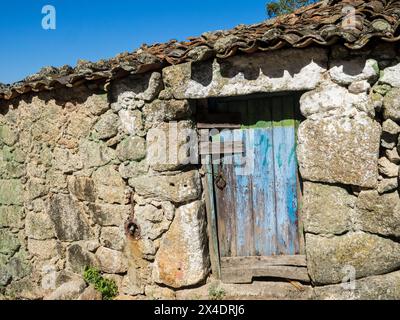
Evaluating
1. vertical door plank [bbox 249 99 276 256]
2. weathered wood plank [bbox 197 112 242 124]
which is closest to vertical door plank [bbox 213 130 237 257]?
weathered wood plank [bbox 197 112 242 124]

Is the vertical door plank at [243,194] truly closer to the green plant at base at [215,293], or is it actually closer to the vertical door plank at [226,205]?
the vertical door plank at [226,205]

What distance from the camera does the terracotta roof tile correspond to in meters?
2.77

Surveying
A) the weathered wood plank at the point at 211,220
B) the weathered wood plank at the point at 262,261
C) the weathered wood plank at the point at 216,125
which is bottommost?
the weathered wood plank at the point at 262,261

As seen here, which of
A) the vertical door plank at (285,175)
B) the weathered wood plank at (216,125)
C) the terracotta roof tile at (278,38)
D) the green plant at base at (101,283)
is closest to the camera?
the terracotta roof tile at (278,38)

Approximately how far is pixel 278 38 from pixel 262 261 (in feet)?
6.63

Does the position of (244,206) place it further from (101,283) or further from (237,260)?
(101,283)

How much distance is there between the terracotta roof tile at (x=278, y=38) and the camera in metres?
2.77

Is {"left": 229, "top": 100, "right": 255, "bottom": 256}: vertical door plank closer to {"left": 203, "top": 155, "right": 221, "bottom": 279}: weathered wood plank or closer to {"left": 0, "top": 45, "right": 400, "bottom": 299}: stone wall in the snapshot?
{"left": 203, "top": 155, "right": 221, "bottom": 279}: weathered wood plank

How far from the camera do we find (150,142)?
11.9ft

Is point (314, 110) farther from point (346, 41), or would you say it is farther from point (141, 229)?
point (141, 229)

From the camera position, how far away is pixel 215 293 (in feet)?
11.9

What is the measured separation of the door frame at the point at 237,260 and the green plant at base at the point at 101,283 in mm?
1003

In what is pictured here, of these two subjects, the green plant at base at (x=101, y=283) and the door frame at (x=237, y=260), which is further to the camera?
the green plant at base at (x=101, y=283)

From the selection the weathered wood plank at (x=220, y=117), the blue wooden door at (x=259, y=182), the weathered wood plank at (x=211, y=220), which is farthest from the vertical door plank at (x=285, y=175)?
the weathered wood plank at (x=211, y=220)
